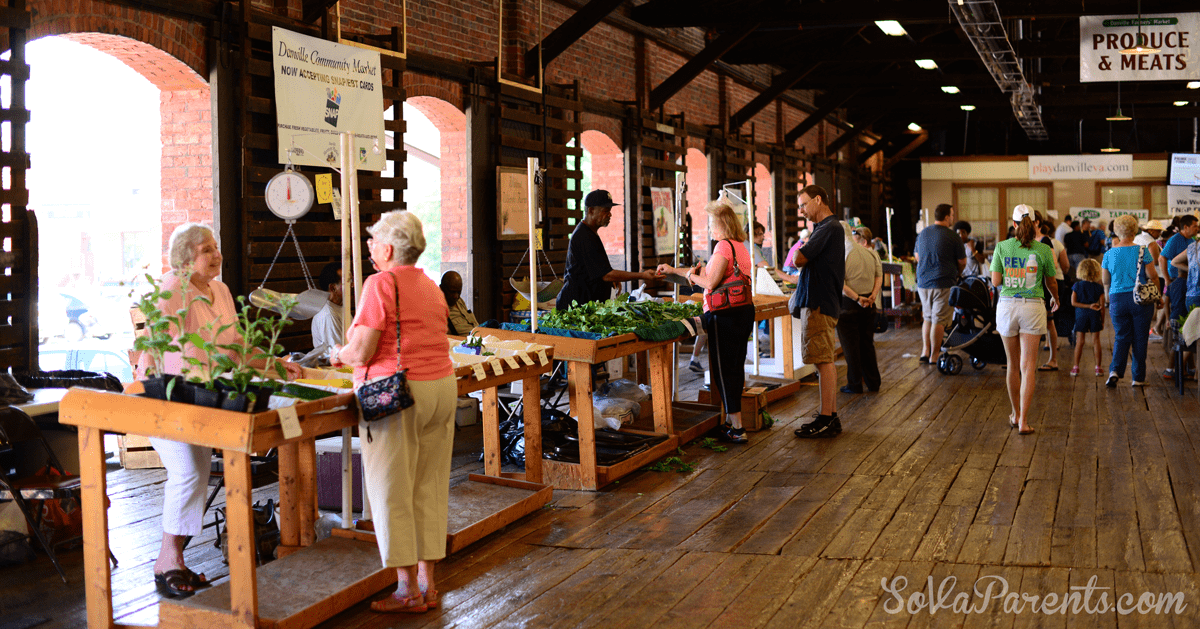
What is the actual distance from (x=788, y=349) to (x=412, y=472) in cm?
540

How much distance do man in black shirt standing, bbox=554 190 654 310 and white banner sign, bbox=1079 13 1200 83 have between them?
6.07 m

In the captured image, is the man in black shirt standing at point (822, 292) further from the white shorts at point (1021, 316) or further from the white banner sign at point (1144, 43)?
the white banner sign at point (1144, 43)

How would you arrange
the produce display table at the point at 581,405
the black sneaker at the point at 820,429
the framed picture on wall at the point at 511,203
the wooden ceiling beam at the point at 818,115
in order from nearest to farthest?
the produce display table at the point at 581,405 < the black sneaker at the point at 820,429 < the framed picture on wall at the point at 511,203 < the wooden ceiling beam at the point at 818,115

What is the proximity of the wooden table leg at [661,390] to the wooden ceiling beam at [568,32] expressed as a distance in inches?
166

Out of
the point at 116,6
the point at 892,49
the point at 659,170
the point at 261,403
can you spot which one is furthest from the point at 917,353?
the point at 261,403

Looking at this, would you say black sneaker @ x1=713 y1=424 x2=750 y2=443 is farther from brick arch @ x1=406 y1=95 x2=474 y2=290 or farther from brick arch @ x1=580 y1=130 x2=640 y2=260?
brick arch @ x1=580 y1=130 x2=640 y2=260

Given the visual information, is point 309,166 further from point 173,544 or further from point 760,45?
point 760,45

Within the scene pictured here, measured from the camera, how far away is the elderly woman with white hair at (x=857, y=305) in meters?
7.85

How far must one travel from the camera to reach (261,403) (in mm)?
3137

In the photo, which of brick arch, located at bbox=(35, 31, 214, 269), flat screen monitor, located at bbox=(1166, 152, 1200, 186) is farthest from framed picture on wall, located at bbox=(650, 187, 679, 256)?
flat screen monitor, located at bbox=(1166, 152, 1200, 186)

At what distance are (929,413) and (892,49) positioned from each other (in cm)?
781

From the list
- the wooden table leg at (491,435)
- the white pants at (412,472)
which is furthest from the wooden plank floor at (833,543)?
the wooden table leg at (491,435)

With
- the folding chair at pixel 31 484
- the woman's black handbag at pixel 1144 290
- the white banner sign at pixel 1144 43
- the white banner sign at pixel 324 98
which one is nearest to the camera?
the folding chair at pixel 31 484

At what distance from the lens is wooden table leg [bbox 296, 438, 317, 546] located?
12.9 feet
